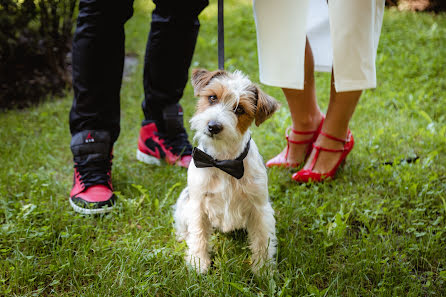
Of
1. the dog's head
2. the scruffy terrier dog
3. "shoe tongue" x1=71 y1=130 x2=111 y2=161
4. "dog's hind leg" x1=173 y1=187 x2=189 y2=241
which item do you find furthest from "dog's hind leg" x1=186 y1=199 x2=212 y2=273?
"shoe tongue" x1=71 y1=130 x2=111 y2=161

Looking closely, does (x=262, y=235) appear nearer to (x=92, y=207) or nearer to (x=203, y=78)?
(x=203, y=78)

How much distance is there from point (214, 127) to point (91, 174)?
4.65 ft

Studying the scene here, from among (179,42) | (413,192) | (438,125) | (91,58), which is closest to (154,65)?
(179,42)

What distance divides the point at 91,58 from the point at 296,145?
79.0 inches

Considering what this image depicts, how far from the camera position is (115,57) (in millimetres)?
3090

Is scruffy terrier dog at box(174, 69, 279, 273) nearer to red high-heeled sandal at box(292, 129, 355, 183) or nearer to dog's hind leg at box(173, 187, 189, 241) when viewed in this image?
dog's hind leg at box(173, 187, 189, 241)

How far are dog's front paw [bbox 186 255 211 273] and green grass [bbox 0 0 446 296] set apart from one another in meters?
0.06

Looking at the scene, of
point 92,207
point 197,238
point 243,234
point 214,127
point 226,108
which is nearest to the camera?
point 214,127

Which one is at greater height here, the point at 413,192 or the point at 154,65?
the point at 154,65

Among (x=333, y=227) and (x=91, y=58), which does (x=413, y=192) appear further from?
(x=91, y=58)

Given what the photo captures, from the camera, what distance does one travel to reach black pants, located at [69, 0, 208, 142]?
2922mm

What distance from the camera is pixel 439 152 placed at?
3.90 m

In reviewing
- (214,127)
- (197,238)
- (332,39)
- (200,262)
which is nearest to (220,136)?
(214,127)

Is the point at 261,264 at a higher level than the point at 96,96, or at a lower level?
lower
